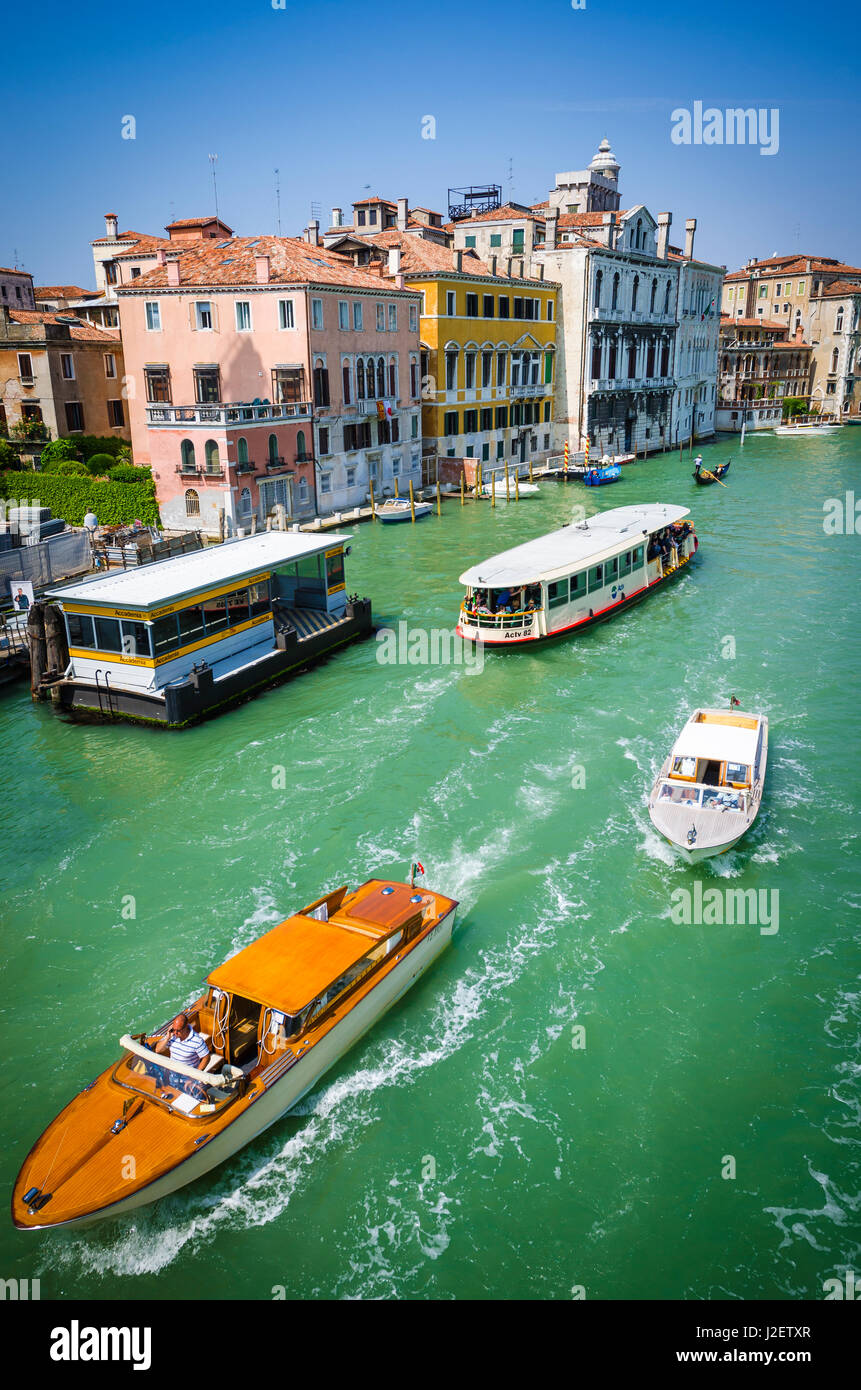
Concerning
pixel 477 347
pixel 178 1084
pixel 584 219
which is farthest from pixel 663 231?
pixel 178 1084

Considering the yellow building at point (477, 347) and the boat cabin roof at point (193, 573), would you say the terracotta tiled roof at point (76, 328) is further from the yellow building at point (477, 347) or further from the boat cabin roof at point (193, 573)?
the boat cabin roof at point (193, 573)

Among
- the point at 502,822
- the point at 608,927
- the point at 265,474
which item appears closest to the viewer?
the point at 608,927

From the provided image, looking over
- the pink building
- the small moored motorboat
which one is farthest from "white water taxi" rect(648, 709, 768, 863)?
the small moored motorboat

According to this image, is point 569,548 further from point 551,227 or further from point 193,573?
point 551,227

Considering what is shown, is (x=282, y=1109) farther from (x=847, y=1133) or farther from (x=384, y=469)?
(x=384, y=469)

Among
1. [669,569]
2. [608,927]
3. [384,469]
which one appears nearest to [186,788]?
[608,927]
